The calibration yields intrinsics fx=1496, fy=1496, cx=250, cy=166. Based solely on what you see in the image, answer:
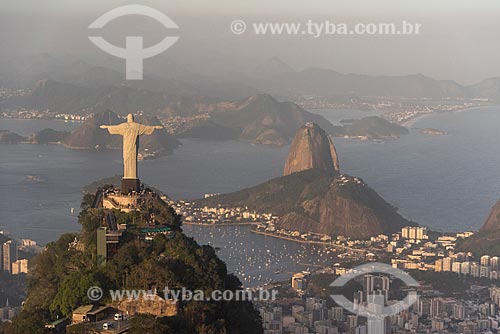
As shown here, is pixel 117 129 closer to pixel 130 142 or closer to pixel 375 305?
pixel 130 142

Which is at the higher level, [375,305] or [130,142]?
[130,142]

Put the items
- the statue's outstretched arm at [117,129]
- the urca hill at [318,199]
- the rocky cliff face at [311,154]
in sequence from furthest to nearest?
1. the rocky cliff face at [311,154]
2. the urca hill at [318,199]
3. the statue's outstretched arm at [117,129]

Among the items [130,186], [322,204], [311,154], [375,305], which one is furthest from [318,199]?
[130,186]

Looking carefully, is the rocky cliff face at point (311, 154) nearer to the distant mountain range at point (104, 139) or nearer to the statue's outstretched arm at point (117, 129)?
the distant mountain range at point (104, 139)

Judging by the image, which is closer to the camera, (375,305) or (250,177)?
(375,305)

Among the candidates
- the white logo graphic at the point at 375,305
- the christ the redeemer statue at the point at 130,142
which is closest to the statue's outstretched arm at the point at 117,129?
the christ the redeemer statue at the point at 130,142

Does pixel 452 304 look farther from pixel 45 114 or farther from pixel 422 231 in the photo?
pixel 45 114

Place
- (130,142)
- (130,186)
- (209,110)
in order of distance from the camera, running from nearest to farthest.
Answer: (130,142) → (130,186) → (209,110)
